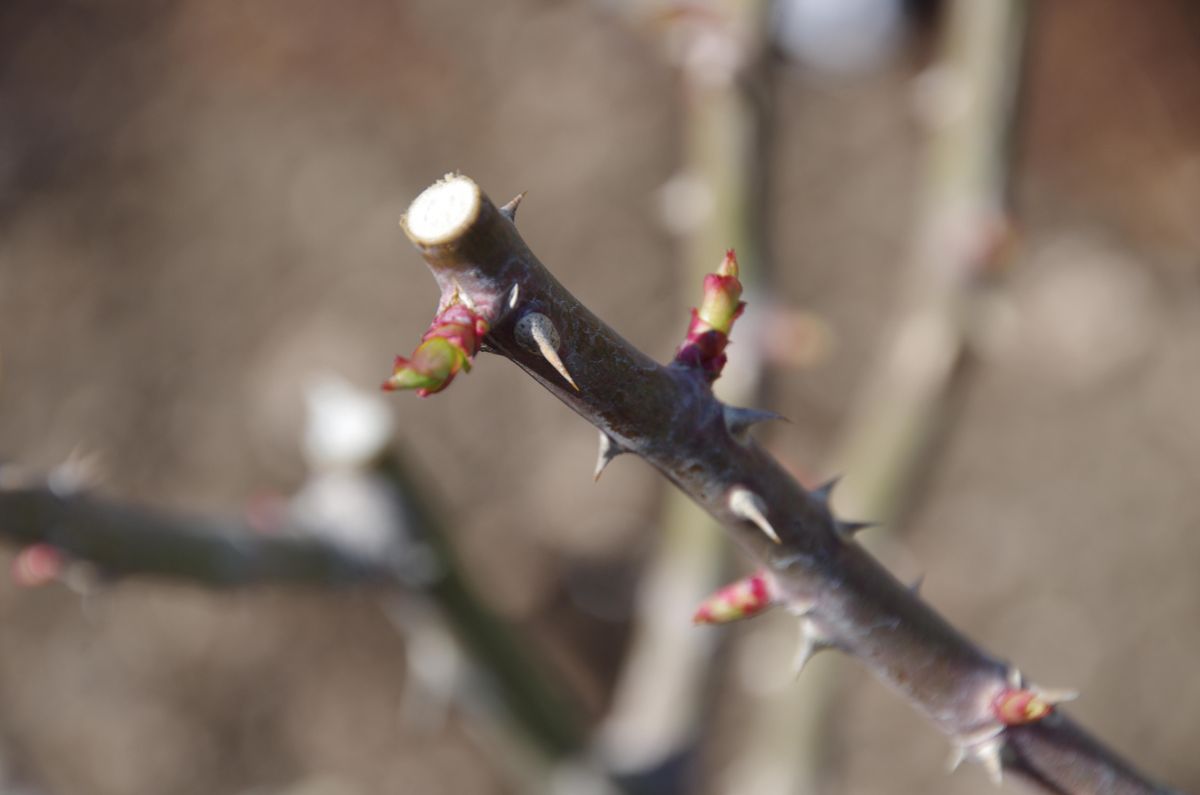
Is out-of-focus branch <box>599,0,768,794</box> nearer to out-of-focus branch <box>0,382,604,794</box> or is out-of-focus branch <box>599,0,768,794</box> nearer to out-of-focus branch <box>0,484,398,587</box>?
out-of-focus branch <box>0,382,604,794</box>

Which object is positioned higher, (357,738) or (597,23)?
(597,23)

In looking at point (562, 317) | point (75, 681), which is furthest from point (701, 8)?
point (75, 681)

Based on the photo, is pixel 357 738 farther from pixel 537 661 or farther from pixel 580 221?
pixel 580 221

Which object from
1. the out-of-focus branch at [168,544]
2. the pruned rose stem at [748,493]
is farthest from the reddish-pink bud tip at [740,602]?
the out-of-focus branch at [168,544]

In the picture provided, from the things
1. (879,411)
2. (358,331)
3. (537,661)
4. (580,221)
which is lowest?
(537,661)

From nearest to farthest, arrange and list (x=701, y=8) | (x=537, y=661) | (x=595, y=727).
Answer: (x=701, y=8) < (x=537, y=661) < (x=595, y=727)

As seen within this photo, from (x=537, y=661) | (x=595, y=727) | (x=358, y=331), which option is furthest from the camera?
(x=358, y=331)

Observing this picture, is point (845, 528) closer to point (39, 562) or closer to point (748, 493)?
point (748, 493)

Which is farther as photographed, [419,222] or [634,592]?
[634,592]
